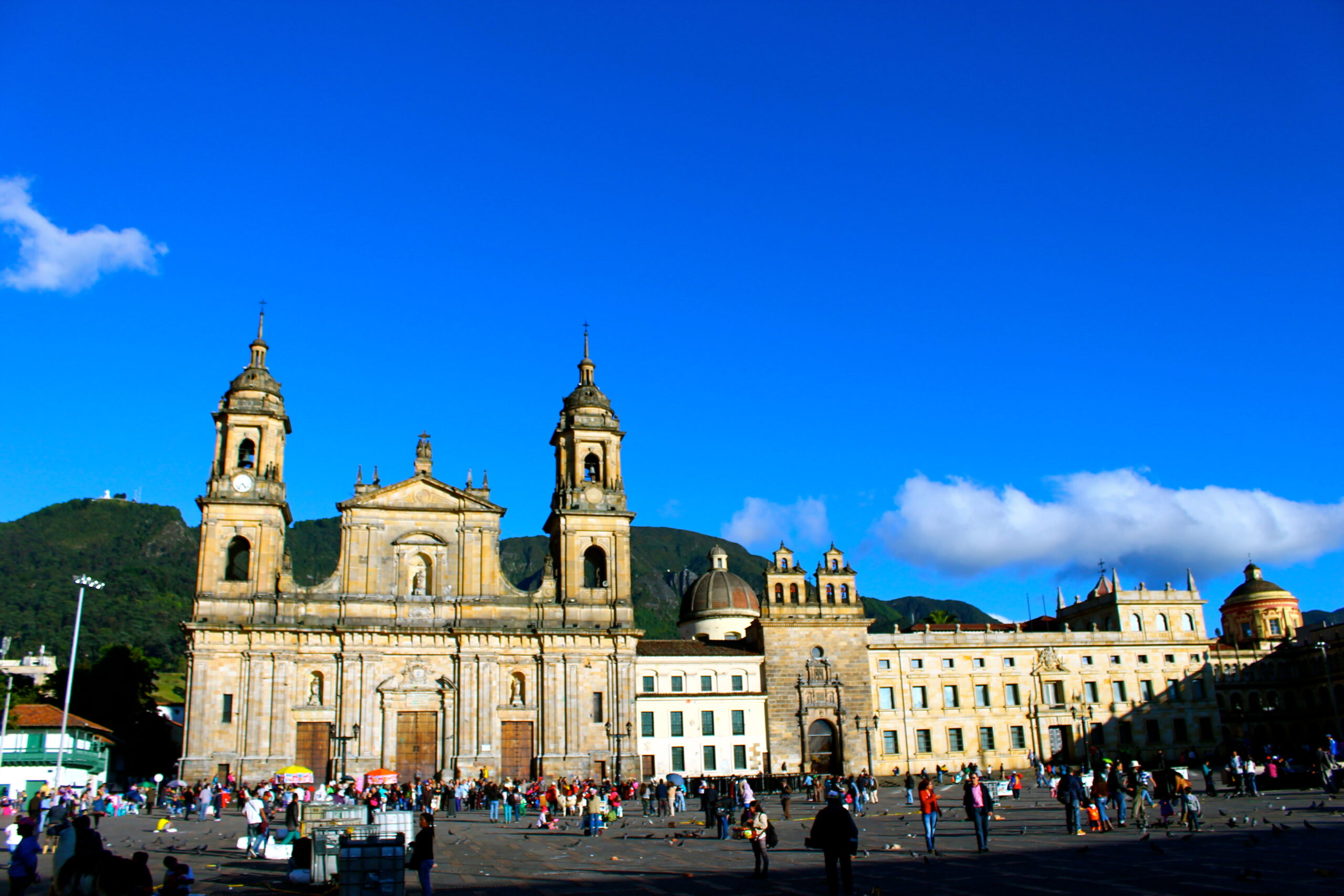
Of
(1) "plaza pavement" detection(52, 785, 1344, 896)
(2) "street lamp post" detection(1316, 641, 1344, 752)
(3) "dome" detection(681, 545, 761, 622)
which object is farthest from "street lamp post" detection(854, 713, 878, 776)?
(2) "street lamp post" detection(1316, 641, 1344, 752)

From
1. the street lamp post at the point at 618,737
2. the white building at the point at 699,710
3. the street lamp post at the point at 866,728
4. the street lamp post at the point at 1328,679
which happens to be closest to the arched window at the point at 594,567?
the white building at the point at 699,710


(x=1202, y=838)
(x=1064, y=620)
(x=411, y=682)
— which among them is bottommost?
(x=1202, y=838)

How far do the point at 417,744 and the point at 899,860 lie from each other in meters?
36.0

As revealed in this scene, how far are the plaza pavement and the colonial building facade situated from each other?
19.3m

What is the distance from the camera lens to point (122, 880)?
489 inches

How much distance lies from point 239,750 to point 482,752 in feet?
35.8

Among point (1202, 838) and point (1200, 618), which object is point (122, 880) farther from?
point (1200, 618)

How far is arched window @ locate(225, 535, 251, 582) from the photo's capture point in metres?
53.3

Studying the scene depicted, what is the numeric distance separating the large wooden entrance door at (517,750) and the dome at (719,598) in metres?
21.5

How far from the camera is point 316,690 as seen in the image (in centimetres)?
5162

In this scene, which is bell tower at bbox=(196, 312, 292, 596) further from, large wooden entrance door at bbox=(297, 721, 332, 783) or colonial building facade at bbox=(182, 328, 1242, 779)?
large wooden entrance door at bbox=(297, 721, 332, 783)

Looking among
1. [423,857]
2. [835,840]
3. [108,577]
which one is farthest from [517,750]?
[108,577]

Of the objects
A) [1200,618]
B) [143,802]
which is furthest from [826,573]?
[143,802]

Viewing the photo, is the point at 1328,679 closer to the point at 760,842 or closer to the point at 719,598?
the point at 719,598
